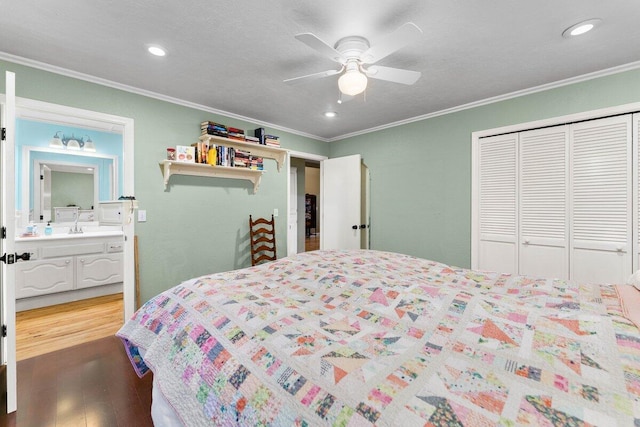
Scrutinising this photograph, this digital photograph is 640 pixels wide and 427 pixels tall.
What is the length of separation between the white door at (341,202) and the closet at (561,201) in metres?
1.58

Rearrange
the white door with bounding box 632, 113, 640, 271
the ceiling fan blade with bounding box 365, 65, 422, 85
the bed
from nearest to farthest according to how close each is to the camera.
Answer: the bed → the ceiling fan blade with bounding box 365, 65, 422, 85 → the white door with bounding box 632, 113, 640, 271

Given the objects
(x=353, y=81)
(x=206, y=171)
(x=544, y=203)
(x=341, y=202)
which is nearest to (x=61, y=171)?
(x=206, y=171)

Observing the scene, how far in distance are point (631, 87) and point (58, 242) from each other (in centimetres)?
613

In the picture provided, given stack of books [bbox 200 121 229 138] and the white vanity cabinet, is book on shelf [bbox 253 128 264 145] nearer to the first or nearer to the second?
stack of books [bbox 200 121 229 138]

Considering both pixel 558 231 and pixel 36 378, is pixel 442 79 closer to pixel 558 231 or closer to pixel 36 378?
pixel 558 231

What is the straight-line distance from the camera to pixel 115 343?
2.60m

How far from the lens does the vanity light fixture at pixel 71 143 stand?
392cm

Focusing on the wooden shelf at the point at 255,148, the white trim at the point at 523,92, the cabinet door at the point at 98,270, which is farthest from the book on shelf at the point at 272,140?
the cabinet door at the point at 98,270

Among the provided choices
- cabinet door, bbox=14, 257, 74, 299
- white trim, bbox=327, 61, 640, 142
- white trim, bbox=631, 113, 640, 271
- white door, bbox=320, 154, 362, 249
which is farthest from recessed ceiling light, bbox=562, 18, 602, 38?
cabinet door, bbox=14, 257, 74, 299

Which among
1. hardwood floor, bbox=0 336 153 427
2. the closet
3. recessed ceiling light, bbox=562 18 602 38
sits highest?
recessed ceiling light, bbox=562 18 602 38

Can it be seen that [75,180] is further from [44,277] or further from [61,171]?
[44,277]

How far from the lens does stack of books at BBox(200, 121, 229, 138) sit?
319cm

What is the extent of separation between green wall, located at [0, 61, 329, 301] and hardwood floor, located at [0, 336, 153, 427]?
74 centimetres

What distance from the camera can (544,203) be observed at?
2793mm
